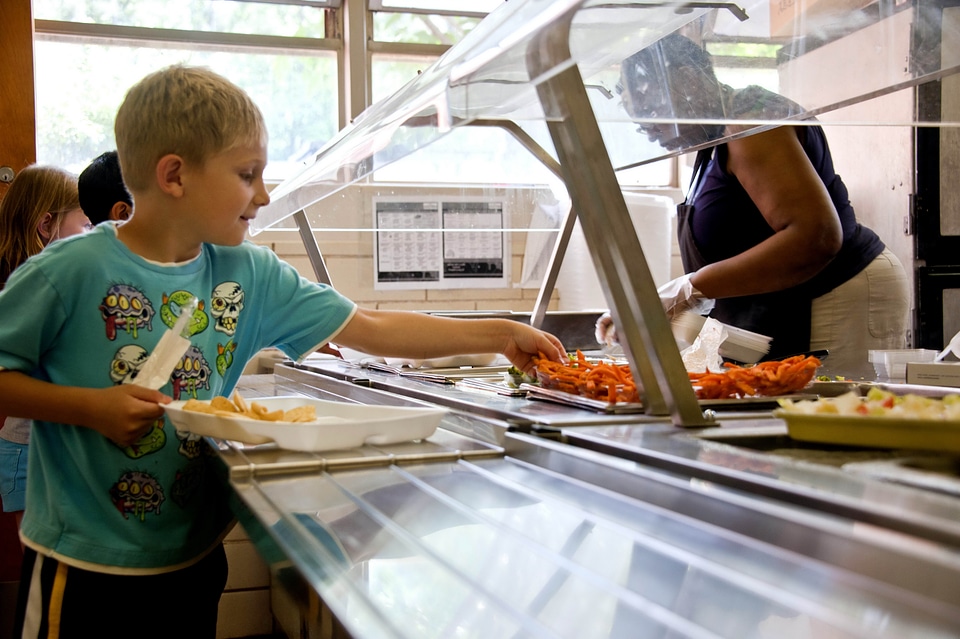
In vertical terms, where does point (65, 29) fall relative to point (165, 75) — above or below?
above

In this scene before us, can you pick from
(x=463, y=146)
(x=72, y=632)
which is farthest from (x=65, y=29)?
(x=72, y=632)

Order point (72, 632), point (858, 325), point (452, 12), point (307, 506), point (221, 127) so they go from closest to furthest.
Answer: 1. point (307, 506)
2. point (72, 632)
3. point (221, 127)
4. point (858, 325)
5. point (452, 12)

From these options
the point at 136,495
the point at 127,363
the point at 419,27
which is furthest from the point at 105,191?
the point at 419,27

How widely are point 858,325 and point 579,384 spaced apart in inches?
43.6

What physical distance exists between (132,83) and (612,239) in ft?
9.63

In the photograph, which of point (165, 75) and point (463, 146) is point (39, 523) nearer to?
point (165, 75)

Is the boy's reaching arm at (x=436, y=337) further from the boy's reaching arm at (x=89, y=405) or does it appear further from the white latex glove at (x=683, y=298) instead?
the white latex glove at (x=683, y=298)

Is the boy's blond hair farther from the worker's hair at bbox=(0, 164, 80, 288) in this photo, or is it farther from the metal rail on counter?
the worker's hair at bbox=(0, 164, 80, 288)

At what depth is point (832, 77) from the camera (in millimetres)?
1328

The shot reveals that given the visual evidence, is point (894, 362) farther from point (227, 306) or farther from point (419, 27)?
point (419, 27)

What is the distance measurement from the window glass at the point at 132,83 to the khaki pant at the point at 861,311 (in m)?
2.13

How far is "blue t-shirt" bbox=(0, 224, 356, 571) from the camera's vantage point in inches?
46.6

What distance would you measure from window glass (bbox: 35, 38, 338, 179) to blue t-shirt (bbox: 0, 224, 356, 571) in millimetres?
2267

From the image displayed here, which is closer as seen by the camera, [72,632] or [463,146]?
[72,632]
